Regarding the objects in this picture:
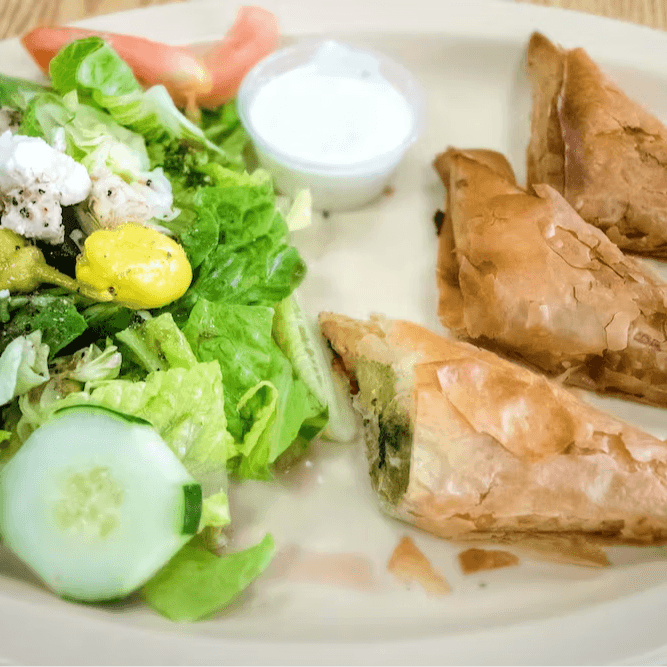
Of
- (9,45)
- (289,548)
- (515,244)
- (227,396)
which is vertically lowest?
(289,548)

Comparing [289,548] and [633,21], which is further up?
[633,21]

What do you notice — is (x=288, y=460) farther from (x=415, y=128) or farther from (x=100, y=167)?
(x=415, y=128)

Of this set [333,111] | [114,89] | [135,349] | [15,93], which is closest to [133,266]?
[135,349]

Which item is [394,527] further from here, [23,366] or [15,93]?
[15,93]

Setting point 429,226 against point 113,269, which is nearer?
point 113,269

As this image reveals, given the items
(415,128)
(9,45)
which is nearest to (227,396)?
(415,128)

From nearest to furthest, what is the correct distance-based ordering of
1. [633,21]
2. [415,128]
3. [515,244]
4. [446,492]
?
[446,492] → [515,244] → [415,128] → [633,21]
